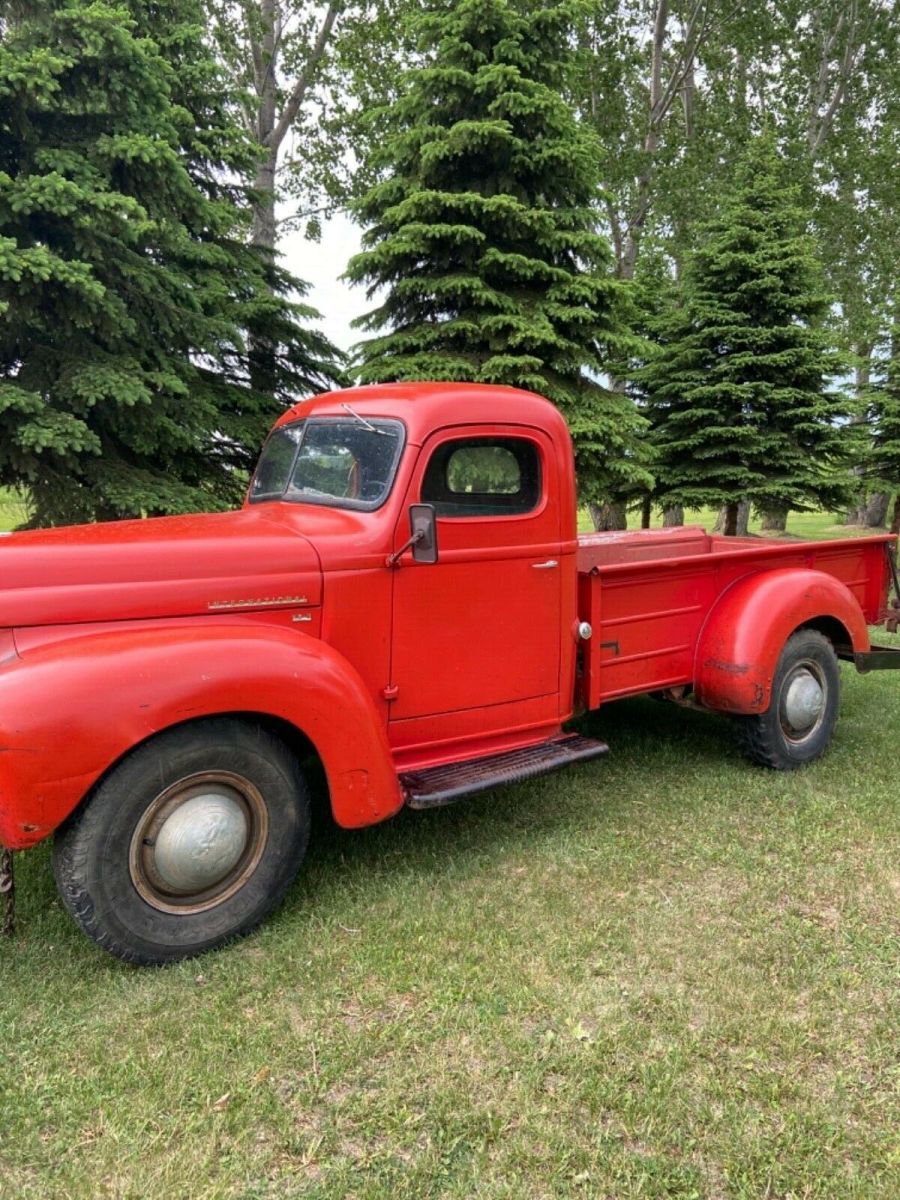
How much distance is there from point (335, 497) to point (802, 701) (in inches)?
121

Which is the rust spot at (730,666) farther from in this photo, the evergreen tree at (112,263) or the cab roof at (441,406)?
the evergreen tree at (112,263)

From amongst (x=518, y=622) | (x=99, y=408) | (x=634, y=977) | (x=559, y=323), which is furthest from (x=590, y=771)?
(x=559, y=323)

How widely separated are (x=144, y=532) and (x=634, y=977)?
2548 millimetres

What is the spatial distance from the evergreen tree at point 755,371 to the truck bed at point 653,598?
16.6ft

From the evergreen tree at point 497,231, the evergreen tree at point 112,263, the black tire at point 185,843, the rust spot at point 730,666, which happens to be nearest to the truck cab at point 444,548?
the black tire at point 185,843

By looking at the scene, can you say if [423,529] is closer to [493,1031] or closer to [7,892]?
[493,1031]

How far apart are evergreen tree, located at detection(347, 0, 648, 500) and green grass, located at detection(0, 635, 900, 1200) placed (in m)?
5.09

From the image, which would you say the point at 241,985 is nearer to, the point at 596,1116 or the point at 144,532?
the point at 596,1116

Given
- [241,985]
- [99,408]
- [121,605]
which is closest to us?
[241,985]

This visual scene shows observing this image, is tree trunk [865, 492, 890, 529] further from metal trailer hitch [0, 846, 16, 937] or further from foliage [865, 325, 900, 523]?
metal trailer hitch [0, 846, 16, 937]

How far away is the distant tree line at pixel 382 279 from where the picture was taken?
5.07 m

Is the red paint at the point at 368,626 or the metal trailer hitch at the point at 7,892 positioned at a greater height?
the red paint at the point at 368,626

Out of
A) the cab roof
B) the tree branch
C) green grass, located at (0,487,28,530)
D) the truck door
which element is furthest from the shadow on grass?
the tree branch

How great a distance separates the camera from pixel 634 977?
2805 mm
